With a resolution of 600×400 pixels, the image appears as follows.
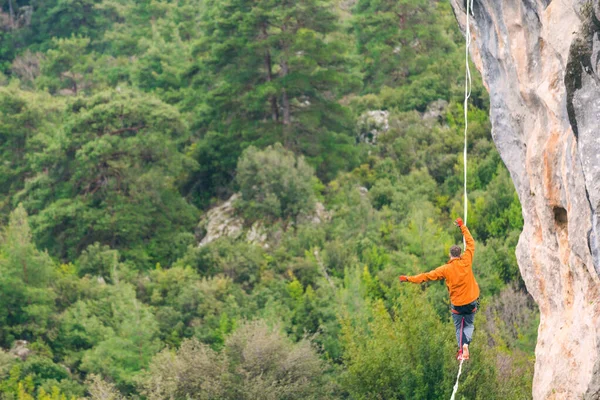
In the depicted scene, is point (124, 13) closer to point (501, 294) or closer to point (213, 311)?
point (213, 311)

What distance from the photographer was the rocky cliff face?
7766 mm

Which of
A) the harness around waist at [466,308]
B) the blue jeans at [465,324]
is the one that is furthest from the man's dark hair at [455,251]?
the blue jeans at [465,324]

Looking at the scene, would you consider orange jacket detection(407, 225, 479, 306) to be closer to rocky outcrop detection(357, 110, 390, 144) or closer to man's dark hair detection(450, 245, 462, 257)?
man's dark hair detection(450, 245, 462, 257)

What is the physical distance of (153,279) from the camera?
78.8 feet

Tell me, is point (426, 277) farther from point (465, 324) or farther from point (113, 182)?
point (113, 182)

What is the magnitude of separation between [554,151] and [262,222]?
17.6m

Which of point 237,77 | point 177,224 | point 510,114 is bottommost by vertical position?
point 177,224

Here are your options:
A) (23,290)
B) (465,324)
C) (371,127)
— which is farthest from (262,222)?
(465,324)

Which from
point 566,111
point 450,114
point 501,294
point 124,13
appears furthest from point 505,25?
point 124,13

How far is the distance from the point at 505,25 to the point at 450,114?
2152 centimetres

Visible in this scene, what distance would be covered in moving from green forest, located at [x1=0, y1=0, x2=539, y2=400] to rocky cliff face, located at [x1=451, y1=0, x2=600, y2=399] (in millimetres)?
4874

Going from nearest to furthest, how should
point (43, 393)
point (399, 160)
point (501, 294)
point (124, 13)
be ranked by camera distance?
point (43, 393) → point (501, 294) → point (399, 160) → point (124, 13)

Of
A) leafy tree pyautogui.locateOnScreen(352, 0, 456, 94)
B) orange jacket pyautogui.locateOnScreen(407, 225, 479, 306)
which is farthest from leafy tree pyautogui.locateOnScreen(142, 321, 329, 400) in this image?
leafy tree pyautogui.locateOnScreen(352, 0, 456, 94)

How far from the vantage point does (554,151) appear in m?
9.23
